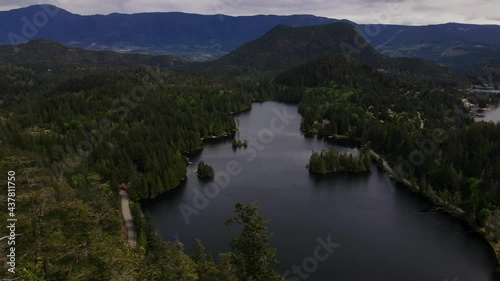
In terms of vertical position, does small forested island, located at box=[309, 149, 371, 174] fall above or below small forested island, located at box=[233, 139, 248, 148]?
above

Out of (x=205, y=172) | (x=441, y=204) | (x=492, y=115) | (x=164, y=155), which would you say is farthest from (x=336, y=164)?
(x=492, y=115)

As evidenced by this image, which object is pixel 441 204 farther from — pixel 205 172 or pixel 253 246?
pixel 253 246

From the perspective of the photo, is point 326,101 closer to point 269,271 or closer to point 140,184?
point 140,184

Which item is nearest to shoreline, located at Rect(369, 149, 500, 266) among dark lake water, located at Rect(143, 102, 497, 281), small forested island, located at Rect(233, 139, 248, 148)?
dark lake water, located at Rect(143, 102, 497, 281)

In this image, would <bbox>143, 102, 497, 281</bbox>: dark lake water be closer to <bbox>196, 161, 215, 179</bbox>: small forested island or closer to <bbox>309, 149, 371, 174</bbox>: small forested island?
<bbox>196, 161, 215, 179</bbox>: small forested island

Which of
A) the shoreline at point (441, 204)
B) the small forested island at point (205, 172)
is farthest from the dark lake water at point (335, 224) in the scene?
the small forested island at point (205, 172)

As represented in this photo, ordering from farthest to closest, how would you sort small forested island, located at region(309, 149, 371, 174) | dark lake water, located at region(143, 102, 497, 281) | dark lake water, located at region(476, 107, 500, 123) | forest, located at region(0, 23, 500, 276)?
dark lake water, located at region(476, 107, 500, 123)
small forested island, located at region(309, 149, 371, 174)
dark lake water, located at region(143, 102, 497, 281)
forest, located at region(0, 23, 500, 276)
